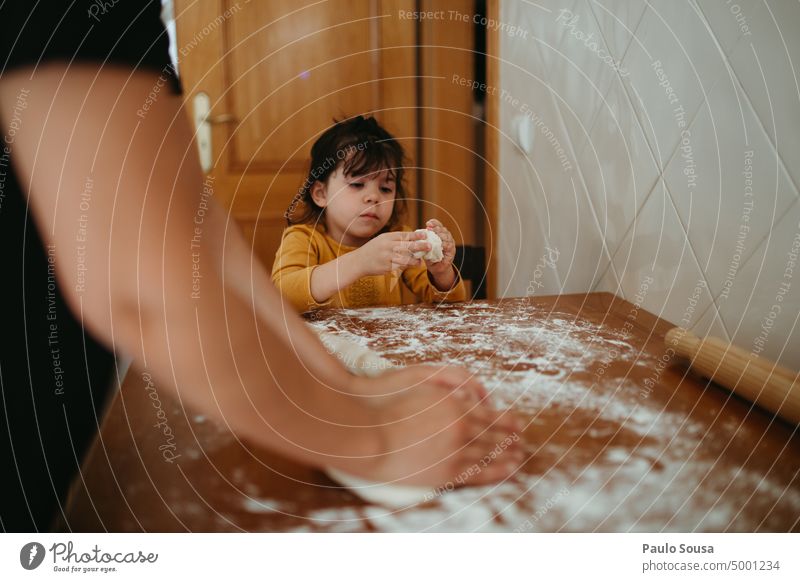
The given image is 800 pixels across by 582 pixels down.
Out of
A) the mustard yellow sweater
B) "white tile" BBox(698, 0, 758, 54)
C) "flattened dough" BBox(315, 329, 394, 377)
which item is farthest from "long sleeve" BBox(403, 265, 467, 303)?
"white tile" BBox(698, 0, 758, 54)

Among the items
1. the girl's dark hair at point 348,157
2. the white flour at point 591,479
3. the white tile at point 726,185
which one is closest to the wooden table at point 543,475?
the white flour at point 591,479

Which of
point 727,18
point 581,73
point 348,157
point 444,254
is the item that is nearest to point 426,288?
point 444,254

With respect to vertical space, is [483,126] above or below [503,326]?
above

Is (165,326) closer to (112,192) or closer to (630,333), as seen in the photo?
(112,192)

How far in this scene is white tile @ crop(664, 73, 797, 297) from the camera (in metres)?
0.35

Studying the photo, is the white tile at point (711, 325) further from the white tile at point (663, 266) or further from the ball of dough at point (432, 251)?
the ball of dough at point (432, 251)

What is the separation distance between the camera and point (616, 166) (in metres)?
0.52

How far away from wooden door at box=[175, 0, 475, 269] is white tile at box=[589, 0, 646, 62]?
0.44ft

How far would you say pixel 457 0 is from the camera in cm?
50

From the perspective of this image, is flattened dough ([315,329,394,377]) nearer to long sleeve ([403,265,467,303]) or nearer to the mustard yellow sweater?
the mustard yellow sweater

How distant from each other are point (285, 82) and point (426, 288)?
0.86ft

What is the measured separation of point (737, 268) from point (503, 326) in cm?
17
